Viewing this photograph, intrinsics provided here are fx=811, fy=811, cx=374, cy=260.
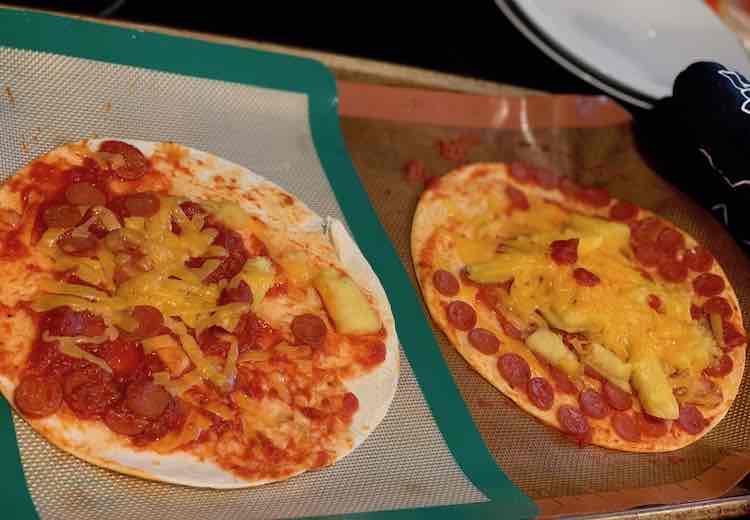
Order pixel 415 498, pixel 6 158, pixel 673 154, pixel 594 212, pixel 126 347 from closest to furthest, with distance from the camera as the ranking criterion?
pixel 126 347, pixel 415 498, pixel 6 158, pixel 594 212, pixel 673 154

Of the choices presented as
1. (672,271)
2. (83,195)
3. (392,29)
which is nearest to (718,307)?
(672,271)

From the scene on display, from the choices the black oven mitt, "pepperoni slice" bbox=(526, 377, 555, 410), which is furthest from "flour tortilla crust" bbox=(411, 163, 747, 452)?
the black oven mitt

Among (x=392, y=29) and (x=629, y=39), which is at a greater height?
(x=629, y=39)

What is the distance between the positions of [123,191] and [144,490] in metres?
1.00

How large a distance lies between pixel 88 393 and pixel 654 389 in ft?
6.27

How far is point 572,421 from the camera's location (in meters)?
2.77

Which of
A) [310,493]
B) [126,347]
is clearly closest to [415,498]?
[310,493]

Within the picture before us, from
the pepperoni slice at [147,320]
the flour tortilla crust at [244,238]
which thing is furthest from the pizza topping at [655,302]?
the pepperoni slice at [147,320]

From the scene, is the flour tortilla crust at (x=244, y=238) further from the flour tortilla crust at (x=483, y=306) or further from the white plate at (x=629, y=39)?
the white plate at (x=629, y=39)

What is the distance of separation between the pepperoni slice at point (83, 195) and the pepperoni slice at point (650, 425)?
6.48ft

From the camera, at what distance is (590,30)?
12.9ft

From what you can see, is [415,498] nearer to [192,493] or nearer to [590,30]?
[192,493]

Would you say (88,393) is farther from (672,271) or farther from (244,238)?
(672,271)

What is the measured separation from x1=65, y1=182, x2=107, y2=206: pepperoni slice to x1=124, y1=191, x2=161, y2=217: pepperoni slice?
8 centimetres
